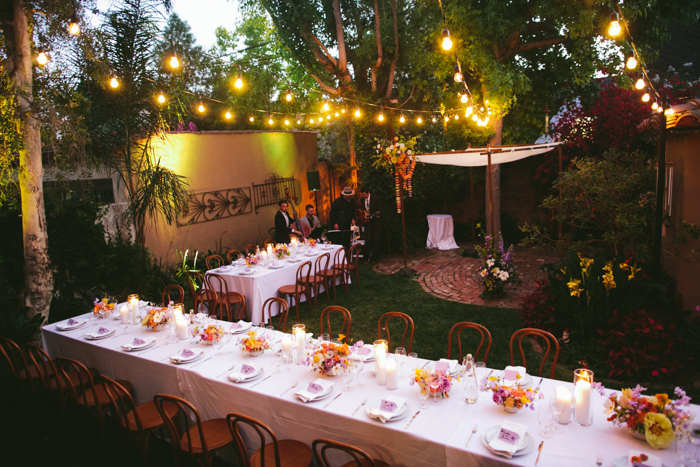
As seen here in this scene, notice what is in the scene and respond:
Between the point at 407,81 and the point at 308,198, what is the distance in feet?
16.9

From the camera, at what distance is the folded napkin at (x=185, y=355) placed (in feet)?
11.8

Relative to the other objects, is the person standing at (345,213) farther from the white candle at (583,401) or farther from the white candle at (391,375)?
the white candle at (583,401)

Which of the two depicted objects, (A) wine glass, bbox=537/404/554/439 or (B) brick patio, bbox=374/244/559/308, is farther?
(B) brick patio, bbox=374/244/559/308

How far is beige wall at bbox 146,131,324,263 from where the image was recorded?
8898mm

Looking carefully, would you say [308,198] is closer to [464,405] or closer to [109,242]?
[109,242]

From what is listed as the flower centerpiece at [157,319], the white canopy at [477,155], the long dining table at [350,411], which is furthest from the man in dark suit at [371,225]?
the long dining table at [350,411]

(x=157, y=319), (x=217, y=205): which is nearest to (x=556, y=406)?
(x=157, y=319)

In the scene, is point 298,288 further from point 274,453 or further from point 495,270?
point 274,453

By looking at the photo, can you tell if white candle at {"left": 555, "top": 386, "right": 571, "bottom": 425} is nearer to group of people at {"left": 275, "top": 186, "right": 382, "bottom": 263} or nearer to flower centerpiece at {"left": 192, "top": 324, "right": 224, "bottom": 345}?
flower centerpiece at {"left": 192, "top": 324, "right": 224, "bottom": 345}

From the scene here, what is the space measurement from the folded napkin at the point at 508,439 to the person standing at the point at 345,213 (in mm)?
7694

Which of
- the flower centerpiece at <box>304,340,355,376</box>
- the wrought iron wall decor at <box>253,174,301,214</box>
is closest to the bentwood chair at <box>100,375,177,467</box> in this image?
the flower centerpiece at <box>304,340,355,376</box>

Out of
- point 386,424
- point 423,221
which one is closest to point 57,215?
point 386,424

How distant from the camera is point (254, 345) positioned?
3582mm

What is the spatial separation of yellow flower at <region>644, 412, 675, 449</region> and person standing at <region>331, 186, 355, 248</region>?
8038 mm
